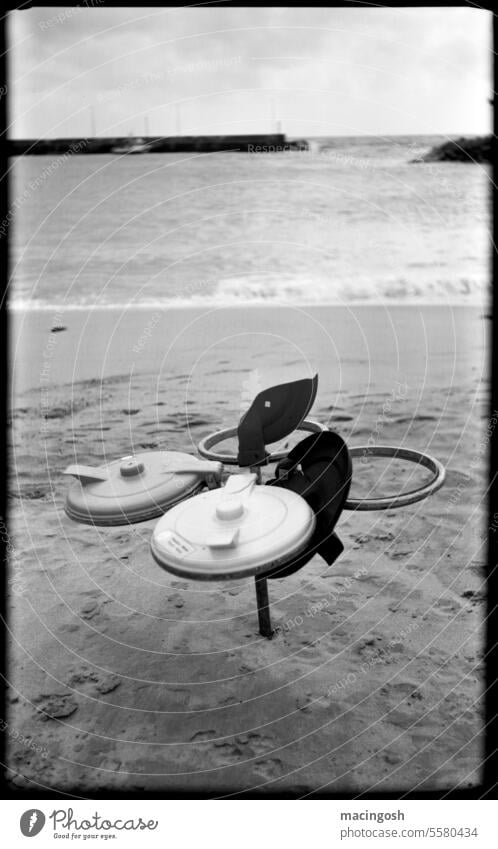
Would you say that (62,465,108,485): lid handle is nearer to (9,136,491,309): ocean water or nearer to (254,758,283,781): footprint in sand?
(254,758,283,781): footprint in sand

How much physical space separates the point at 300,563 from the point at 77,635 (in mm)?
851

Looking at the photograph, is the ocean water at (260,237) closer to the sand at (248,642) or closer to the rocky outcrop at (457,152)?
the rocky outcrop at (457,152)

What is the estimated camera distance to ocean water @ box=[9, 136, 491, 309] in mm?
8773

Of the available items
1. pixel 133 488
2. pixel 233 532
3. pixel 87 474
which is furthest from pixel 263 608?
pixel 87 474

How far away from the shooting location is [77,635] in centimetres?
247

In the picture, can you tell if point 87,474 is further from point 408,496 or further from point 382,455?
point 382,455

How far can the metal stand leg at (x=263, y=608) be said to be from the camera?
2.27 meters

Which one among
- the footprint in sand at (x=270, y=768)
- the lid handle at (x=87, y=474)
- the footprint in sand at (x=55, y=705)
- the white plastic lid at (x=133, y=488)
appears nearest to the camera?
the footprint in sand at (x=270, y=768)

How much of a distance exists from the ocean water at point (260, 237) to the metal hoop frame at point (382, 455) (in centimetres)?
232

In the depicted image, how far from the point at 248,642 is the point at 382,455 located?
1.09 meters

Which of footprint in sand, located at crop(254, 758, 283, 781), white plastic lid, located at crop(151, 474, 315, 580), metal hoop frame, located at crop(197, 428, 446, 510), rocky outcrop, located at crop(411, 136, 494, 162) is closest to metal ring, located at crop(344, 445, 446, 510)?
metal hoop frame, located at crop(197, 428, 446, 510)

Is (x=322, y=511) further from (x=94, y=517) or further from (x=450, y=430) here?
(x=450, y=430)

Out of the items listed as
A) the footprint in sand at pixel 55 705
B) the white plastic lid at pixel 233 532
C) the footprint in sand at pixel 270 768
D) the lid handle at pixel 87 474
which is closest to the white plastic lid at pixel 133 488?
the lid handle at pixel 87 474

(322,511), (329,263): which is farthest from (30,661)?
(329,263)
